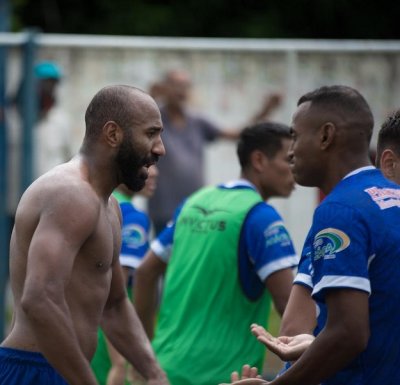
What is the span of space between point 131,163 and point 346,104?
35.8 inches

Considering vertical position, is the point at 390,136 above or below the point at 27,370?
above

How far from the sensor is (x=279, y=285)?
6.38 meters

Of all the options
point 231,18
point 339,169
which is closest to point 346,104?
point 339,169

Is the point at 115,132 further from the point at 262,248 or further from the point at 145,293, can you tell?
the point at 145,293

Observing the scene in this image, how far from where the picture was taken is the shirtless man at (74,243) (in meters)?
4.74

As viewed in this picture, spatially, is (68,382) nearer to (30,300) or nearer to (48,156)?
(30,300)

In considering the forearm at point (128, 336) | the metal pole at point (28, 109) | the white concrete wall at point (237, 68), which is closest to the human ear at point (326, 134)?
the forearm at point (128, 336)

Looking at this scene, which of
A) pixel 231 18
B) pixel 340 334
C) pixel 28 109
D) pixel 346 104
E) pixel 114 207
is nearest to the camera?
pixel 340 334

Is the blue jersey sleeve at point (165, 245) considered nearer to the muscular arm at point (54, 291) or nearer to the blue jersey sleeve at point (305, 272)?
the blue jersey sleeve at point (305, 272)

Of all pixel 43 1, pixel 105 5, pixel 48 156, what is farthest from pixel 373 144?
pixel 43 1

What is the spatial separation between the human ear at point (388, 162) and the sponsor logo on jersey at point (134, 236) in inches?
93.8

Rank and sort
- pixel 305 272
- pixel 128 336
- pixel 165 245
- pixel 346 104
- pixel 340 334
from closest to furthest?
pixel 340 334 < pixel 346 104 < pixel 305 272 < pixel 128 336 < pixel 165 245

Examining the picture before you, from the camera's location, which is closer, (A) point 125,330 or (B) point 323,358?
(B) point 323,358

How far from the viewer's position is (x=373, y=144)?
9.41 metres
